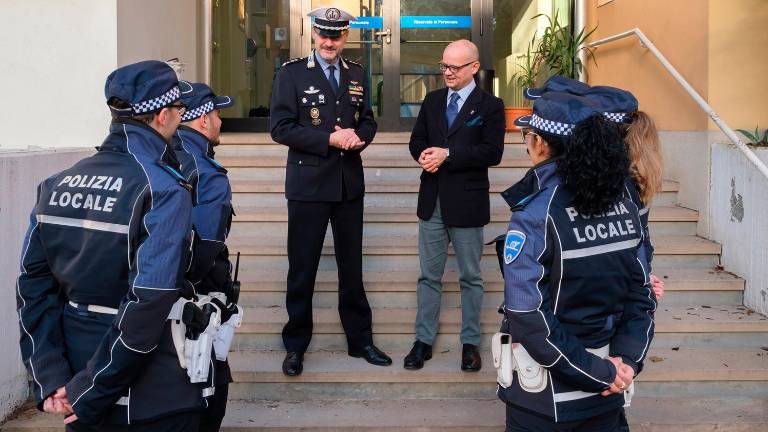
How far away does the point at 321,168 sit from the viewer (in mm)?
4027

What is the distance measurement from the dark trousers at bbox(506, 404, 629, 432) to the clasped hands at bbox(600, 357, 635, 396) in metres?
0.10

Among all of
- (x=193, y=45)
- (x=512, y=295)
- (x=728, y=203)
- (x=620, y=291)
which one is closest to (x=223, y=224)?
(x=512, y=295)

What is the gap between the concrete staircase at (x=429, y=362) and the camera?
152 inches

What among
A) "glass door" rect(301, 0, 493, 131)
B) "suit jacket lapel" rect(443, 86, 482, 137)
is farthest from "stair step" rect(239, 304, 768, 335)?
"glass door" rect(301, 0, 493, 131)

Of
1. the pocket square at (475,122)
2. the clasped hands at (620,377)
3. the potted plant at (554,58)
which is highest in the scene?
the potted plant at (554,58)

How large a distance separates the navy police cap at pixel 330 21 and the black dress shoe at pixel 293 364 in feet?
5.37

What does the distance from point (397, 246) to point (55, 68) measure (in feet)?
8.18

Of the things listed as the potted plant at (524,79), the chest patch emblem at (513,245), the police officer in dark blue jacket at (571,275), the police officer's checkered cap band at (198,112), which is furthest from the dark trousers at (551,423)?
the potted plant at (524,79)

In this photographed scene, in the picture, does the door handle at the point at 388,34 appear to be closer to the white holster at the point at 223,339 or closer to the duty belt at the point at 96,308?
the white holster at the point at 223,339

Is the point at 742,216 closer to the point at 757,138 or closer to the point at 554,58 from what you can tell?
the point at 757,138

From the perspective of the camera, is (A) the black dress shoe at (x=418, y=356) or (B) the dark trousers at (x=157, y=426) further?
(A) the black dress shoe at (x=418, y=356)

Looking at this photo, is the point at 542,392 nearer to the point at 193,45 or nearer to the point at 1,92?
the point at 1,92

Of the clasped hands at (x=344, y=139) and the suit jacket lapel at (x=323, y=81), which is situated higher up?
the suit jacket lapel at (x=323, y=81)

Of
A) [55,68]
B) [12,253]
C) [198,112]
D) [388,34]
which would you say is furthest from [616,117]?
[388,34]
